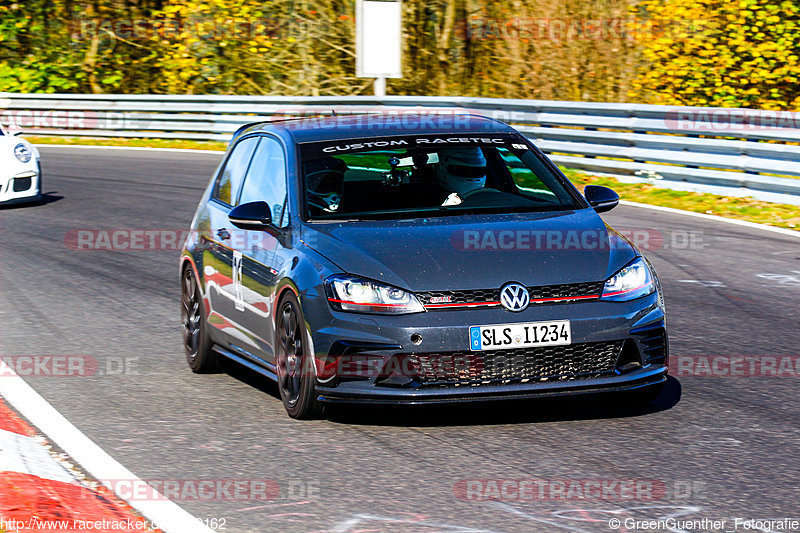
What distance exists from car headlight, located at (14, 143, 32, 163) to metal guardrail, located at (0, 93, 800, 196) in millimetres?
5374

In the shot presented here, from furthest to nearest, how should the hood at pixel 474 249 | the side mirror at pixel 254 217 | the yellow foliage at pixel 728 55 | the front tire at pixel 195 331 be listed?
the yellow foliage at pixel 728 55 → the front tire at pixel 195 331 → the side mirror at pixel 254 217 → the hood at pixel 474 249

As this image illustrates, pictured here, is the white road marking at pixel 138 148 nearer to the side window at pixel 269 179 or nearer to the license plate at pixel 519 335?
the side window at pixel 269 179

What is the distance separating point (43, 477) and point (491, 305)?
6.91 feet

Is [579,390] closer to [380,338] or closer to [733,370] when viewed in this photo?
[380,338]

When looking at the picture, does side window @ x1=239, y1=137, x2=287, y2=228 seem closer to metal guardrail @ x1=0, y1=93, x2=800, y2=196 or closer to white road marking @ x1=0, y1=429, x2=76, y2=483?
white road marking @ x1=0, y1=429, x2=76, y2=483

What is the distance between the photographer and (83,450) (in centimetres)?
602

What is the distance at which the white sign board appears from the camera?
27391mm

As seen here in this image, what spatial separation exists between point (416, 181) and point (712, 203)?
32.6 feet

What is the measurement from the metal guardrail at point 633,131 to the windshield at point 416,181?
4122 millimetres

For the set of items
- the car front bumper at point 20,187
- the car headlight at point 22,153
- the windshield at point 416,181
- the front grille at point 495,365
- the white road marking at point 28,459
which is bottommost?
the car front bumper at point 20,187

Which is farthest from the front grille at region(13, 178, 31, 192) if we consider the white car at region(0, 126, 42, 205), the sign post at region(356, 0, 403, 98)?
the sign post at region(356, 0, 403, 98)

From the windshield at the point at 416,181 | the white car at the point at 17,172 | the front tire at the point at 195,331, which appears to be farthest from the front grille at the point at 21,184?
the windshield at the point at 416,181

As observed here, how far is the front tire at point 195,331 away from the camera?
8.09 m

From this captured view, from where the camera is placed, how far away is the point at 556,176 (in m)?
7.43
